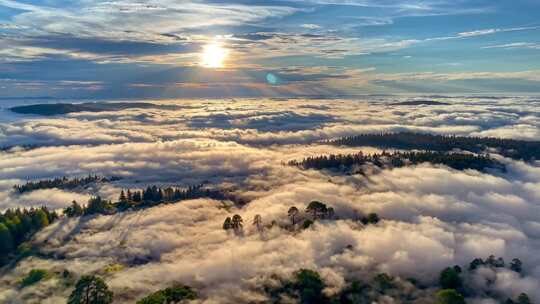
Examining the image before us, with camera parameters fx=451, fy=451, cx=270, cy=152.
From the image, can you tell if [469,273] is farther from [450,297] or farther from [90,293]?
[90,293]

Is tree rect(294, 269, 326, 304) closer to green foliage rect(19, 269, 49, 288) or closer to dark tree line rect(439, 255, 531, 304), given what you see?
dark tree line rect(439, 255, 531, 304)

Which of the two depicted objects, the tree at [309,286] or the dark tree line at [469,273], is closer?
the dark tree line at [469,273]

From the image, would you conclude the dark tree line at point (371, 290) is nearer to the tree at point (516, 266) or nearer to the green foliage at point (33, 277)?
the tree at point (516, 266)

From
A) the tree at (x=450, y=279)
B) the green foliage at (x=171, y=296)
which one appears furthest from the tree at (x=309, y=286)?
the tree at (x=450, y=279)

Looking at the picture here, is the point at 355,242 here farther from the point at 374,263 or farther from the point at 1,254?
the point at 1,254

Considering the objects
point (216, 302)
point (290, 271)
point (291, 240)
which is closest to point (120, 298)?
point (216, 302)

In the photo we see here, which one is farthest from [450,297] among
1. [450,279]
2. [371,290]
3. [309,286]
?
[309,286]
